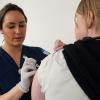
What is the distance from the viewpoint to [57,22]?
243 centimetres

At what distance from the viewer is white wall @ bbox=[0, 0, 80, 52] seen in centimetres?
233

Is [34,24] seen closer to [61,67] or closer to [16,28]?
[16,28]

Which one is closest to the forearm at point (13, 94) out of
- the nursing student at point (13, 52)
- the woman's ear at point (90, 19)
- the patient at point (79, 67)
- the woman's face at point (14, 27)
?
the nursing student at point (13, 52)

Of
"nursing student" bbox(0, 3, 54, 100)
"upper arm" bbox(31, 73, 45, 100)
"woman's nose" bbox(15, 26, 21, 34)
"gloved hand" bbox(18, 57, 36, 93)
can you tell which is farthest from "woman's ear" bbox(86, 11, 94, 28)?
"woman's nose" bbox(15, 26, 21, 34)

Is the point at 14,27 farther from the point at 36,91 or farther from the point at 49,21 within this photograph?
the point at 49,21

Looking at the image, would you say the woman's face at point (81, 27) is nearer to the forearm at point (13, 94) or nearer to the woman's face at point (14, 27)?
the forearm at point (13, 94)

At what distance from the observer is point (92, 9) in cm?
80

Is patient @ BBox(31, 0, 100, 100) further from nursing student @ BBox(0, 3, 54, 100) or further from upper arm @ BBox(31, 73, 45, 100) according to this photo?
nursing student @ BBox(0, 3, 54, 100)

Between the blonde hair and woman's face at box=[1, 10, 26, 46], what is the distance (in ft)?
2.47

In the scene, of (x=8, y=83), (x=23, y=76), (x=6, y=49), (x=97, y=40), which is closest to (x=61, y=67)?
(x=97, y=40)

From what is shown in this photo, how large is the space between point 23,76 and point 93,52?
0.55m

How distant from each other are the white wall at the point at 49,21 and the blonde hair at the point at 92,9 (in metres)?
1.46

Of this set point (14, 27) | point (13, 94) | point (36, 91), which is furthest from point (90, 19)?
point (14, 27)

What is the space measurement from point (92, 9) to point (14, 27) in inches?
32.5
